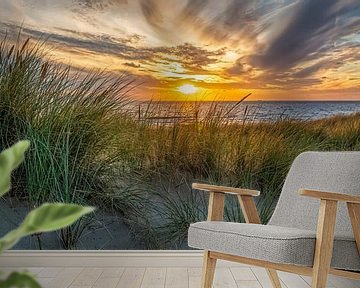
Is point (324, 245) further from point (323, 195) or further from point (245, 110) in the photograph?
point (245, 110)

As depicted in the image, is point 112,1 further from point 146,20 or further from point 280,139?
point 280,139

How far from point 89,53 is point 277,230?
198 cm

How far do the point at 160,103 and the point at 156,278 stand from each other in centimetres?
121

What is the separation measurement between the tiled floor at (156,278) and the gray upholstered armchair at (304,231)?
1.62 feet

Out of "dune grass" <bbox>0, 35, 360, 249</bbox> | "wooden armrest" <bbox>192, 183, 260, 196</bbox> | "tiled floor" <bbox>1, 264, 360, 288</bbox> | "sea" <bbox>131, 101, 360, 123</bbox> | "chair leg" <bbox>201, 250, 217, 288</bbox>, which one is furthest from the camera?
"sea" <bbox>131, 101, 360, 123</bbox>

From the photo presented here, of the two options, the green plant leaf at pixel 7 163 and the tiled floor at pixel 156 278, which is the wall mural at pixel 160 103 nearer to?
the tiled floor at pixel 156 278

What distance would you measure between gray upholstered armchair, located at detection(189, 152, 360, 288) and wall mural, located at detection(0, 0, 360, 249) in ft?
3.02

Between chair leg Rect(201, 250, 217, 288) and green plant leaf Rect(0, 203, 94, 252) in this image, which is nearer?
green plant leaf Rect(0, 203, 94, 252)

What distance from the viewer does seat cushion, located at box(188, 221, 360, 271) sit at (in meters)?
→ 1.84

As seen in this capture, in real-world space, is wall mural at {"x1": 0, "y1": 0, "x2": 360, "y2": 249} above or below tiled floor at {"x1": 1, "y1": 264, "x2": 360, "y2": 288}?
above

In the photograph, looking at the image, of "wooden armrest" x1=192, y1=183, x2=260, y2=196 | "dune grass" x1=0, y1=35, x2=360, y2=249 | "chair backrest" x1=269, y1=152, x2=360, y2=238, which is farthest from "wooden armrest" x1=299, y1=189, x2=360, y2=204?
"dune grass" x1=0, y1=35, x2=360, y2=249

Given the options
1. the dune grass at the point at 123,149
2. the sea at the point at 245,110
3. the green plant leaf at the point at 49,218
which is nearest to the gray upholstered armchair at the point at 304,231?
the dune grass at the point at 123,149

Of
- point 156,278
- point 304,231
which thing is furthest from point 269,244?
point 156,278

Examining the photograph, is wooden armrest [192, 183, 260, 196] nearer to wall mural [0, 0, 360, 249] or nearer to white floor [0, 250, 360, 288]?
white floor [0, 250, 360, 288]
